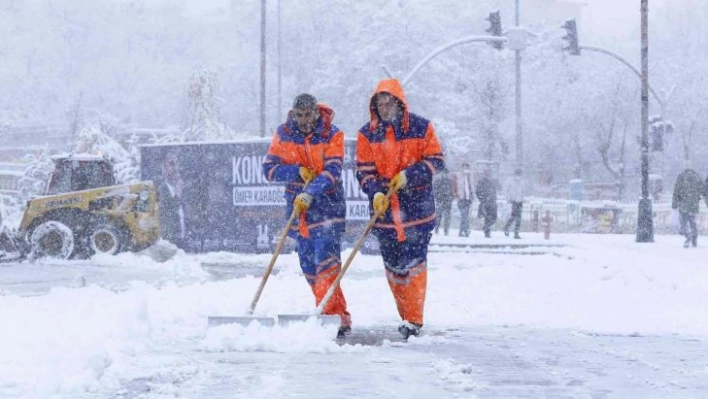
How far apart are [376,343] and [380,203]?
3.17 feet

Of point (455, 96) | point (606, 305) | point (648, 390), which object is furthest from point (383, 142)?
point (455, 96)

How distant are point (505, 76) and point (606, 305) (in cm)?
5316

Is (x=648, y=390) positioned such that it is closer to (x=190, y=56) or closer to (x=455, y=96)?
(x=455, y=96)

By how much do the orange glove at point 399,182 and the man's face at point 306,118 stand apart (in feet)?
2.47

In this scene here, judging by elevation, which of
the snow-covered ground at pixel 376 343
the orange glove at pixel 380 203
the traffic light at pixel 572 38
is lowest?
the snow-covered ground at pixel 376 343

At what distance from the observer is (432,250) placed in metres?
21.1

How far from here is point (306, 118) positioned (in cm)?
766

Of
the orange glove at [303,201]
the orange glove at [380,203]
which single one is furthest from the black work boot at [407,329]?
the orange glove at [303,201]

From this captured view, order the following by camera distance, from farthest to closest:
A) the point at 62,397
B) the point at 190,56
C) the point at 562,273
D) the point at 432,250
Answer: the point at 190,56, the point at 432,250, the point at 562,273, the point at 62,397

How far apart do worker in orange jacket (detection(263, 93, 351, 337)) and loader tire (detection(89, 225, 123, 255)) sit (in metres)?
11.7

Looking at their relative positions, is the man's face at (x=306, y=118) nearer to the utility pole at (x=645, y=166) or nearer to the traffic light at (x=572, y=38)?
the utility pole at (x=645, y=166)

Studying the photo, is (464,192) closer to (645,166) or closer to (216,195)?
(645,166)

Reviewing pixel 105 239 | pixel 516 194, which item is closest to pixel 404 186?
pixel 105 239

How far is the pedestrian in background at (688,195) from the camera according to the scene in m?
20.1
